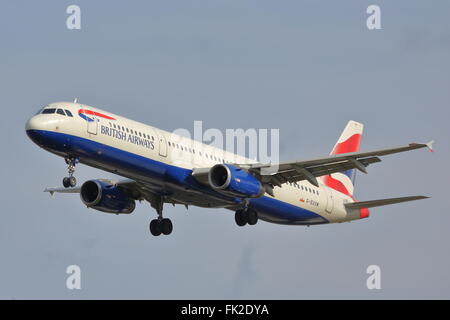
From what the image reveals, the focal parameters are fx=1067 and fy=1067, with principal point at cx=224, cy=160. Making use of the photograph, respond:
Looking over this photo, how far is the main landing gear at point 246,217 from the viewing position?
61.9 m

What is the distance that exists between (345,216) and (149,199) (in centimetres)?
1326

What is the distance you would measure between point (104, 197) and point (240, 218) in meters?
8.22

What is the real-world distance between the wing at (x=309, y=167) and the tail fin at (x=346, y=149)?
30.0 ft

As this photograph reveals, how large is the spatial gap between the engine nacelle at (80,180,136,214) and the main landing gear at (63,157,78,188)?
768cm

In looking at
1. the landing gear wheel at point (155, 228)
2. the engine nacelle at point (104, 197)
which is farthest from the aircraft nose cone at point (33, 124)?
the landing gear wheel at point (155, 228)

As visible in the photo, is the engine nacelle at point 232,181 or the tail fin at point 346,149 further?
the tail fin at point 346,149

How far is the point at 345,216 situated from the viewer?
6881cm

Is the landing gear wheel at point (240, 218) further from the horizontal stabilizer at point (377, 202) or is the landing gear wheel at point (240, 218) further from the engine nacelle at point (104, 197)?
the horizontal stabilizer at point (377, 202)

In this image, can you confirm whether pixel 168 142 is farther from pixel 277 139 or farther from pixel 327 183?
pixel 327 183

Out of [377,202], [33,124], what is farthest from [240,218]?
[33,124]

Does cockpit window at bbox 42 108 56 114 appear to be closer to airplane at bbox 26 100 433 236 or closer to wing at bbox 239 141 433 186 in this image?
airplane at bbox 26 100 433 236

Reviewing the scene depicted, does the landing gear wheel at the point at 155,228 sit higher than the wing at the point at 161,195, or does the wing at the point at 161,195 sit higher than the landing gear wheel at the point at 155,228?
the wing at the point at 161,195

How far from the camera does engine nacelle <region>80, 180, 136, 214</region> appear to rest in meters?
63.2

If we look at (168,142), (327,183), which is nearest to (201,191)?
(168,142)
